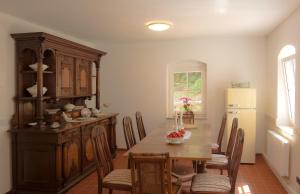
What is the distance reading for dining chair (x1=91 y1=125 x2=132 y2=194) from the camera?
304 centimetres

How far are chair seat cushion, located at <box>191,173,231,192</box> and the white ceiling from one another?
2.05 metres

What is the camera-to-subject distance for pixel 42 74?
13.0 ft

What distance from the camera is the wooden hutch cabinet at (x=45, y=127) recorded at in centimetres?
379

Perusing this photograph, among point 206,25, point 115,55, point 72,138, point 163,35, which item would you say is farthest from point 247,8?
point 115,55

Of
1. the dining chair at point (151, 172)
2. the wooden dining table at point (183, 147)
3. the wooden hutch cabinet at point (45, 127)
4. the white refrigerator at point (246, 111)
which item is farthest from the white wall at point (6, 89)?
the white refrigerator at point (246, 111)

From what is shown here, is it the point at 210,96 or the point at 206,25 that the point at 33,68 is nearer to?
the point at 206,25

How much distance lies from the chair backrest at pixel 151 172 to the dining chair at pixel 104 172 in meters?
0.54

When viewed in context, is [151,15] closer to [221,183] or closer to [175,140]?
→ [175,140]

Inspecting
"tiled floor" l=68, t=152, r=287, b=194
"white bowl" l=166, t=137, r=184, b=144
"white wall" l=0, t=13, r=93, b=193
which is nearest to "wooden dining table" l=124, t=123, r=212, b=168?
"white bowl" l=166, t=137, r=184, b=144

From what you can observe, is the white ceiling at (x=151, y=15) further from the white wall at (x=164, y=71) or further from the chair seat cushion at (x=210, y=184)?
the chair seat cushion at (x=210, y=184)

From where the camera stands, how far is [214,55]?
5953 mm

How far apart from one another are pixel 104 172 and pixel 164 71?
345 centimetres

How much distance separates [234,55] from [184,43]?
1091 mm

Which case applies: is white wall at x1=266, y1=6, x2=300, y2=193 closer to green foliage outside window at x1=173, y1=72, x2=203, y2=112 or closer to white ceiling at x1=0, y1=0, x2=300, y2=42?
white ceiling at x1=0, y1=0, x2=300, y2=42
